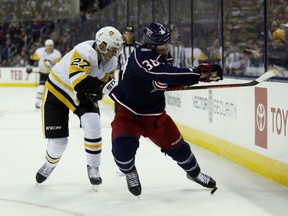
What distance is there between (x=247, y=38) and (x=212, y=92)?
830 millimetres

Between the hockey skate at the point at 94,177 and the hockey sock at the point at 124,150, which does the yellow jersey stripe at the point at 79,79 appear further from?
the hockey skate at the point at 94,177

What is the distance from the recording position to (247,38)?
5.82 meters

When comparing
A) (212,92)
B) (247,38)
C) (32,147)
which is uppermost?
(247,38)

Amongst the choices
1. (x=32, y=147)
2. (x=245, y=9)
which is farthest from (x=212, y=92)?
(x=32, y=147)

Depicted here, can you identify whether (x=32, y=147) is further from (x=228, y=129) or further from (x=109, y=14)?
(x=109, y=14)

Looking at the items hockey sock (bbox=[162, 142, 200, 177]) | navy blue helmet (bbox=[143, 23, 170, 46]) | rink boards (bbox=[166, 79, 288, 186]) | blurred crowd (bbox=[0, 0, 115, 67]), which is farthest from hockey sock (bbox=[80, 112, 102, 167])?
blurred crowd (bbox=[0, 0, 115, 67])

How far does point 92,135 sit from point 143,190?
0.48 metres

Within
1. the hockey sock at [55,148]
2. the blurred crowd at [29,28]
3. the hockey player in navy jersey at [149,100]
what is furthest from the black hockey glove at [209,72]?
the blurred crowd at [29,28]

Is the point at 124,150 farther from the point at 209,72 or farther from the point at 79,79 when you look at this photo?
the point at 209,72

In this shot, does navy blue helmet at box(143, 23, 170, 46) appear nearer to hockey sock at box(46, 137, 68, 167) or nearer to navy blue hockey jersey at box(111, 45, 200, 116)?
navy blue hockey jersey at box(111, 45, 200, 116)

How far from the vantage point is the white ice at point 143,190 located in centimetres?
382

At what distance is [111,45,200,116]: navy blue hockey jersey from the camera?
149 inches

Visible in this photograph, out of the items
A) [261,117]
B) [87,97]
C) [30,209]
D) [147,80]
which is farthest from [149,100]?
[261,117]

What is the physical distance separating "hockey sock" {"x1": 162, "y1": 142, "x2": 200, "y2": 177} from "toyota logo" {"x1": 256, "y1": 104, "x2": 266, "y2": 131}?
0.94 m
